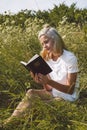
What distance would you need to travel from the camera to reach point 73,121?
560cm

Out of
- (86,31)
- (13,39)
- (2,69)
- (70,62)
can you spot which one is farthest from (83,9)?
(70,62)

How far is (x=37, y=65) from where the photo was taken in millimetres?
5824

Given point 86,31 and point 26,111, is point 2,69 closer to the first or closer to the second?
point 26,111

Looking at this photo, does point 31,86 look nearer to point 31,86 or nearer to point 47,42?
point 31,86

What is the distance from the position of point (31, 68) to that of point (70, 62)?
0.85 m

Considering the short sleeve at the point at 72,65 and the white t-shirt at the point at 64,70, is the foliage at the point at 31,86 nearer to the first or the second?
the white t-shirt at the point at 64,70

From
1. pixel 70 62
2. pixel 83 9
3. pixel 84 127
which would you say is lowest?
pixel 84 127

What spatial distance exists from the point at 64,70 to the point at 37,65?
829mm

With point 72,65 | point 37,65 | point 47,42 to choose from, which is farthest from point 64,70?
point 37,65

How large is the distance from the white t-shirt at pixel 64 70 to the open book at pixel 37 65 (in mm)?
588

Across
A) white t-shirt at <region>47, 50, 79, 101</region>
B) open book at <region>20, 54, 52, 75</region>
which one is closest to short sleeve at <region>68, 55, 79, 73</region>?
white t-shirt at <region>47, 50, 79, 101</region>

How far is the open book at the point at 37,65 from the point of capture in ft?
18.7

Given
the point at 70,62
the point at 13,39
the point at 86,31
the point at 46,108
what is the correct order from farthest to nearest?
the point at 86,31 < the point at 13,39 < the point at 70,62 < the point at 46,108

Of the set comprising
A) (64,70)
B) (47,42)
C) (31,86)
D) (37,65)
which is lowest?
(31,86)
